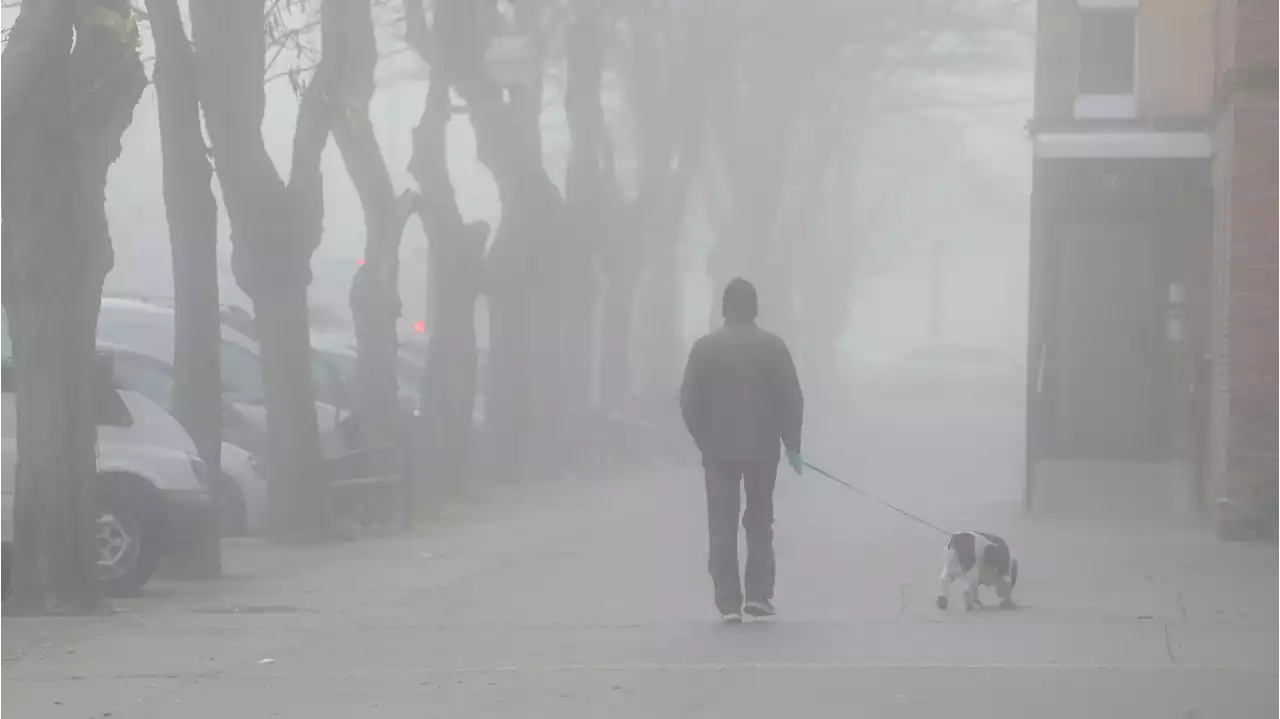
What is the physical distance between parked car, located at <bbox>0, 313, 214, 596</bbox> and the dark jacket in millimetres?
4545

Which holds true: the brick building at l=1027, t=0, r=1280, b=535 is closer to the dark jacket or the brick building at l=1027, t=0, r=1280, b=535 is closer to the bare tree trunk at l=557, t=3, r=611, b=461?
the dark jacket

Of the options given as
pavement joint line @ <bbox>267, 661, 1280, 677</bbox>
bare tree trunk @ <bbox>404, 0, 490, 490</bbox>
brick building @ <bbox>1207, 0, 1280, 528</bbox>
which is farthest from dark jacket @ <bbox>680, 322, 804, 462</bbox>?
bare tree trunk @ <bbox>404, 0, 490, 490</bbox>

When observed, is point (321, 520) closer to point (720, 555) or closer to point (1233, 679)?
point (720, 555)

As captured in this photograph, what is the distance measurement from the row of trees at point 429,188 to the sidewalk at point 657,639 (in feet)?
4.75

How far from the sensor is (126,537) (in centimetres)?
1445

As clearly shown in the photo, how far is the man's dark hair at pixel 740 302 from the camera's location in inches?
468

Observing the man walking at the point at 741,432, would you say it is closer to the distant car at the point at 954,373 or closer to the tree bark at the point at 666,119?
the tree bark at the point at 666,119

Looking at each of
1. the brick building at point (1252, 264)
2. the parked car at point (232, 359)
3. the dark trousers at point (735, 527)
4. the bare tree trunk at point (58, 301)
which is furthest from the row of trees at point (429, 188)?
the brick building at point (1252, 264)

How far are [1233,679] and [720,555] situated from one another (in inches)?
128

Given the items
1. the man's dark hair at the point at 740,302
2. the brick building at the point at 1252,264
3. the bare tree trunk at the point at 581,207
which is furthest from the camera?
the bare tree trunk at the point at 581,207

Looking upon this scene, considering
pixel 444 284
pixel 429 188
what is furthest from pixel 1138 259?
pixel 444 284

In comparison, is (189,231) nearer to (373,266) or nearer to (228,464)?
(228,464)

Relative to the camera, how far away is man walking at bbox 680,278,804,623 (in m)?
11.6

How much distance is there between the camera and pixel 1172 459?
20.4 meters
